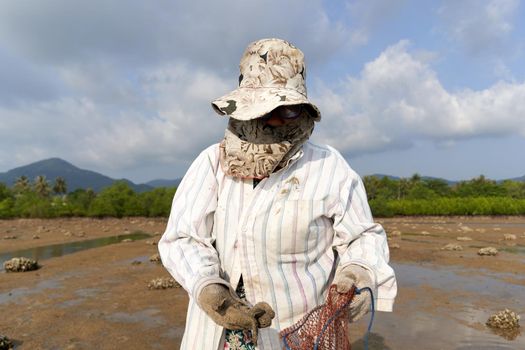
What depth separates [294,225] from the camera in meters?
1.91

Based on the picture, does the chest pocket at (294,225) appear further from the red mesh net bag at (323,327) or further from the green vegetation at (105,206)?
the green vegetation at (105,206)

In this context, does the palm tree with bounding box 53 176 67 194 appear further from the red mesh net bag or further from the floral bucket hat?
the red mesh net bag

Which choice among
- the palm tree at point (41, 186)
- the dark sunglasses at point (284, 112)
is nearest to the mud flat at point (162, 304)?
the dark sunglasses at point (284, 112)

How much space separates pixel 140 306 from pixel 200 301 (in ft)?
29.3

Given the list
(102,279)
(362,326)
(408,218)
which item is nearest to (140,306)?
(102,279)

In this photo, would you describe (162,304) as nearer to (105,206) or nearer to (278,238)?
(278,238)

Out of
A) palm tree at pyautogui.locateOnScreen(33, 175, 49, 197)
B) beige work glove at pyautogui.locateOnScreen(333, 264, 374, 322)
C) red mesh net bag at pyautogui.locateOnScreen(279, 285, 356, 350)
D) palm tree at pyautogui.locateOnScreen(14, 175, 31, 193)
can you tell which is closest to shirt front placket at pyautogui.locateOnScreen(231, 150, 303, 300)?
red mesh net bag at pyautogui.locateOnScreen(279, 285, 356, 350)

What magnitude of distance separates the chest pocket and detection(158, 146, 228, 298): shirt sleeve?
0.31 meters

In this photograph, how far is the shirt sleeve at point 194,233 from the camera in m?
1.80

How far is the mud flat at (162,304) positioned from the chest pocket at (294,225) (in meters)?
5.39

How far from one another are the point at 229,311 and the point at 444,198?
180 ft

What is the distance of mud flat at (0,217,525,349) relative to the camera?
7328 mm

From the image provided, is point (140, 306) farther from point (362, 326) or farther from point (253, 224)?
point (253, 224)

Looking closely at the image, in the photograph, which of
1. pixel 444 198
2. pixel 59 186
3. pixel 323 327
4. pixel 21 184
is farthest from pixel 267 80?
pixel 21 184
